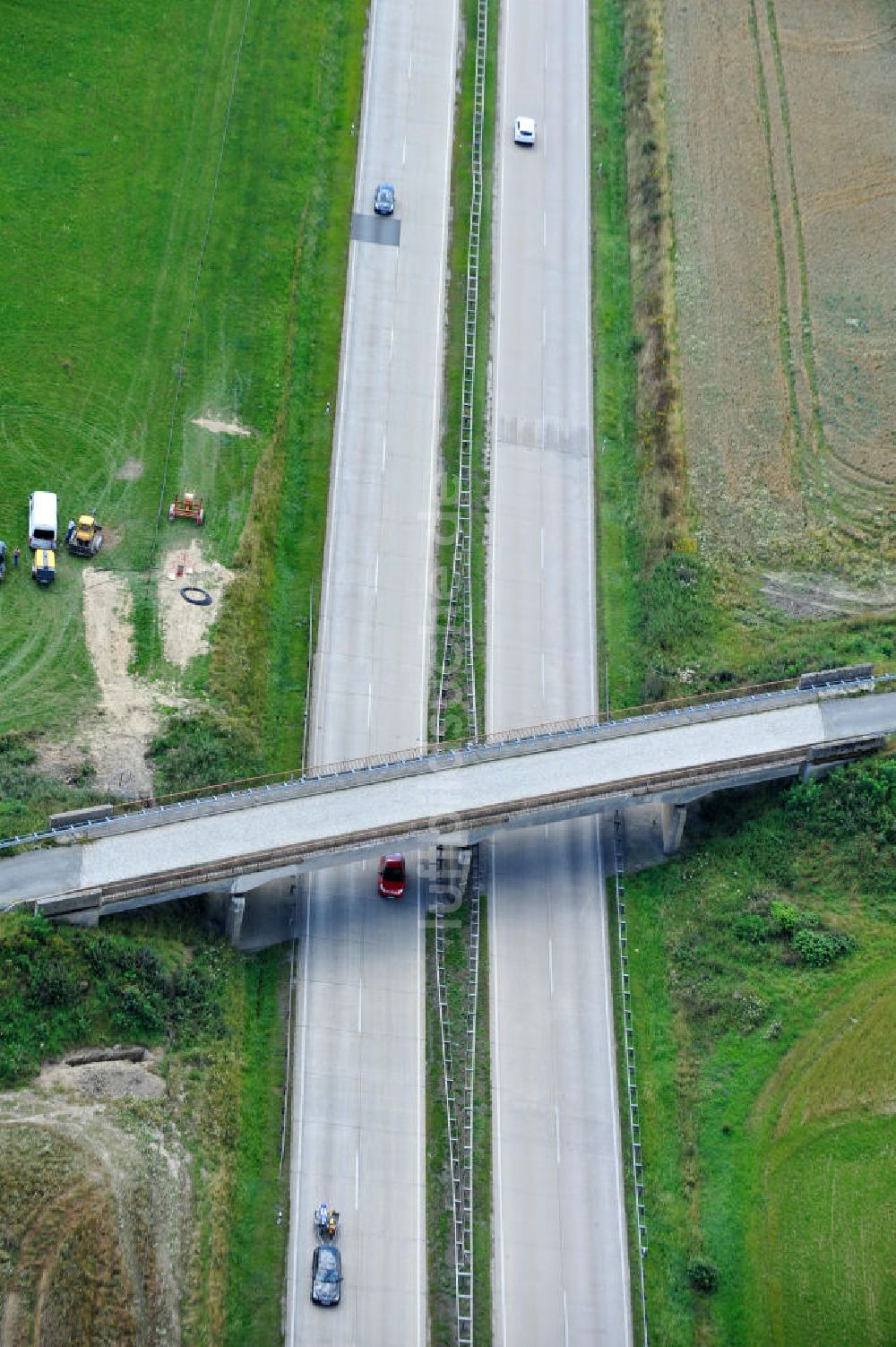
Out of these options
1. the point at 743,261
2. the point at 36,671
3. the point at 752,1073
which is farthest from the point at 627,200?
the point at 752,1073

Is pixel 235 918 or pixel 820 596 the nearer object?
pixel 235 918

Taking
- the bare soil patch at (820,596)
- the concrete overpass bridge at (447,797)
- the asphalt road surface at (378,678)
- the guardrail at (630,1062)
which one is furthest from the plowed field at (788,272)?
the guardrail at (630,1062)

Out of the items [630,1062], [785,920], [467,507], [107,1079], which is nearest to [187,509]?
[467,507]

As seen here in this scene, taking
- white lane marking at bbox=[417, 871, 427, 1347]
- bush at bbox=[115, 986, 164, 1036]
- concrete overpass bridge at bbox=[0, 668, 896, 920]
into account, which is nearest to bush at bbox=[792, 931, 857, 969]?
concrete overpass bridge at bbox=[0, 668, 896, 920]

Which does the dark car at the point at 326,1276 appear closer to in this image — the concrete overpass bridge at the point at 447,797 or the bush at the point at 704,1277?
the bush at the point at 704,1277

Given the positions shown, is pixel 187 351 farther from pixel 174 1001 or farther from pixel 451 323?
pixel 174 1001

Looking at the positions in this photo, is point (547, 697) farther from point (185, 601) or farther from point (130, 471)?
point (130, 471)
